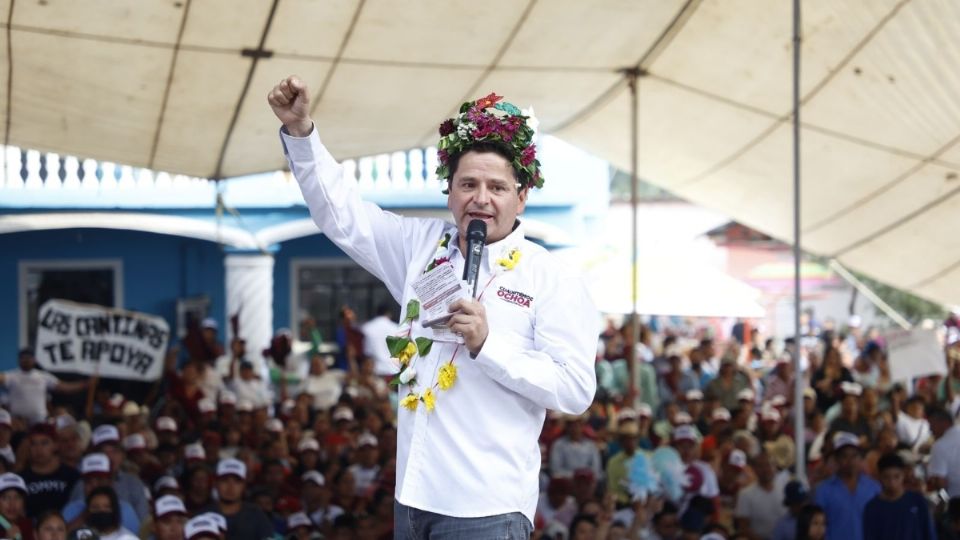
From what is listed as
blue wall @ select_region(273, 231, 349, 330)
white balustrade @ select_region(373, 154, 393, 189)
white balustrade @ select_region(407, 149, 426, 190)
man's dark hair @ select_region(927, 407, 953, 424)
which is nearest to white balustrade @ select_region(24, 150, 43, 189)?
blue wall @ select_region(273, 231, 349, 330)

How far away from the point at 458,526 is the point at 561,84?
5.45 meters

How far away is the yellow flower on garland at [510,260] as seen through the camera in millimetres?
3246

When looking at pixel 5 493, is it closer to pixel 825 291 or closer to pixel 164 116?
pixel 164 116

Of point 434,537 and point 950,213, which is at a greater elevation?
point 950,213

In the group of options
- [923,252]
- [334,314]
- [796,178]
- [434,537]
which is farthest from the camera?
[334,314]

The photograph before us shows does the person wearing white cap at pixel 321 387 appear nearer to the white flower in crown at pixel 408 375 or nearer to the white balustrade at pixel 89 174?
the white balustrade at pixel 89 174

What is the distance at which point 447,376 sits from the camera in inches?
124

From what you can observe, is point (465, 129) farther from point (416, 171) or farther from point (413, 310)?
point (416, 171)

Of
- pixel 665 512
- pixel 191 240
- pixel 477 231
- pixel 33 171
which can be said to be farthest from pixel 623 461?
pixel 33 171

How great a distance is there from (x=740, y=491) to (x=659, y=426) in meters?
1.92

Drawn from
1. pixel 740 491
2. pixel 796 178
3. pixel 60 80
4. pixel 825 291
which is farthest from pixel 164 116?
pixel 825 291

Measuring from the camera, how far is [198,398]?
11078 mm

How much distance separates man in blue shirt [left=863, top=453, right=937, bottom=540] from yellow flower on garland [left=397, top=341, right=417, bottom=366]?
16.9 feet

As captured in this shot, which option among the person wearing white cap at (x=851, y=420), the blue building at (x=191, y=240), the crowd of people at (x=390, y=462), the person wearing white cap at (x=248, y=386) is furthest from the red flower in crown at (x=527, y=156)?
the blue building at (x=191, y=240)
